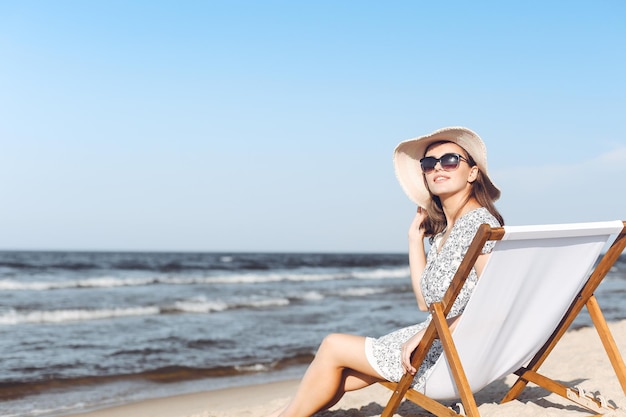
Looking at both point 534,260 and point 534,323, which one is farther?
point 534,323

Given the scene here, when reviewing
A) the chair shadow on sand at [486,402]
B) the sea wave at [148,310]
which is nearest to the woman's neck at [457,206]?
the chair shadow on sand at [486,402]

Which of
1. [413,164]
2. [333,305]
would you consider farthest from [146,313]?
[413,164]

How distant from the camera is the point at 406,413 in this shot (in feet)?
14.1

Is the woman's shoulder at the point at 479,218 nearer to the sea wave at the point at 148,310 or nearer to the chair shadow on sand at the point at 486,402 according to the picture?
the chair shadow on sand at the point at 486,402

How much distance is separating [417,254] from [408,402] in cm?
161

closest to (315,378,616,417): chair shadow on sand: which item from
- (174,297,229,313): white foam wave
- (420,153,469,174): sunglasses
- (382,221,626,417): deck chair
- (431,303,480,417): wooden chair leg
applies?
(382,221,626,417): deck chair

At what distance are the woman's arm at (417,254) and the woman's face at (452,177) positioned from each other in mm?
249

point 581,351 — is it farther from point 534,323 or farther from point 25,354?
point 25,354

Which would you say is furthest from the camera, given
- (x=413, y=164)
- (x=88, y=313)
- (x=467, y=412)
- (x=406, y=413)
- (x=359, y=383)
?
(x=88, y=313)

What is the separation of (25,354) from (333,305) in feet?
24.8

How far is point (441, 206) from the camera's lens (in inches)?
141

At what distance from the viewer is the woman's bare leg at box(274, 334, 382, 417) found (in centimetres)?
320

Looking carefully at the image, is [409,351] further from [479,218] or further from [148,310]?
[148,310]

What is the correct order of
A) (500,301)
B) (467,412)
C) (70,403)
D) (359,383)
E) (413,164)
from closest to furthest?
1. (467,412)
2. (500,301)
3. (359,383)
4. (413,164)
5. (70,403)
